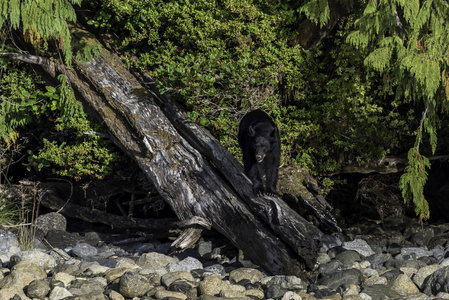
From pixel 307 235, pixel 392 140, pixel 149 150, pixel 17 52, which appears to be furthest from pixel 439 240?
pixel 17 52

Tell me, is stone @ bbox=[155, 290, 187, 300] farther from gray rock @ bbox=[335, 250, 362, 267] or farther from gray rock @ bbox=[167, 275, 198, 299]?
gray rock @ bbox=[335, 250, 362, 267]

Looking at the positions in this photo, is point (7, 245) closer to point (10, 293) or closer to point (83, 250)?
point (83, 250)

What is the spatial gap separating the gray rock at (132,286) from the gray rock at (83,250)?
1.82 metres

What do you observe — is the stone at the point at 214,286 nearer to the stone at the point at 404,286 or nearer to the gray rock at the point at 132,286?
the gray rock at the point at 132,286

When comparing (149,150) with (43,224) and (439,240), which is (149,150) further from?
(439,240)

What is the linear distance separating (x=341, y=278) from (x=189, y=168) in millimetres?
2374

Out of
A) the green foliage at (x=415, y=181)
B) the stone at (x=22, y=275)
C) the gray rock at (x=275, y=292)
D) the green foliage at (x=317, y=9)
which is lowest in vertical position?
the gray rock at (x=275, y=292)

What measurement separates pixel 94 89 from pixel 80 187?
198 cm

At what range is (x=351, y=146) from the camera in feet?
27.8

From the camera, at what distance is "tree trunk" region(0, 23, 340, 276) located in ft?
21.0

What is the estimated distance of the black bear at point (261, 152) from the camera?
22.3 feet

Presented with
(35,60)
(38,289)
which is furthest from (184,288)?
(35,60)

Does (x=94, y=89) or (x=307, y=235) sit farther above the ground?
(x=94, y=89)

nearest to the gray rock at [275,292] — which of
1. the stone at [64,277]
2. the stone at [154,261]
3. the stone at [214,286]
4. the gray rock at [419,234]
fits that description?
the stone at [214,286]
